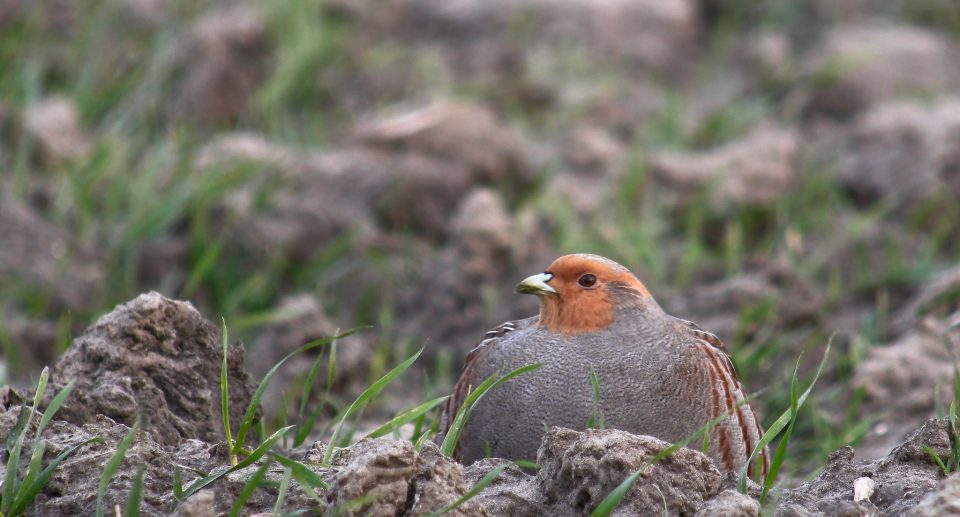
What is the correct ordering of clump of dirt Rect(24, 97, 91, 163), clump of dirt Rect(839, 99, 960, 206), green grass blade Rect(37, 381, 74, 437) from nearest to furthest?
green grass blade Rect(37, 381, 74, 437)
clump of dirt Rect(839, 99, 960, 206)
clump of dirt Rect(24, 97, 91, 163)

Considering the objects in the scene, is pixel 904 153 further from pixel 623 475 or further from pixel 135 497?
pixel 135 497

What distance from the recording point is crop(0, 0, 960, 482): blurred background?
552 centimetres

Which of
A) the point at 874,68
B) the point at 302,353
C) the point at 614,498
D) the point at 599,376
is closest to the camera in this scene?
the point at 614,498

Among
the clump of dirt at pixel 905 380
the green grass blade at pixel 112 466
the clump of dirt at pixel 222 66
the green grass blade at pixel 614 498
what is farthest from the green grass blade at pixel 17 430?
the clump of dirt at pixel 222 66

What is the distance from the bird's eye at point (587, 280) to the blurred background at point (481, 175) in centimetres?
115

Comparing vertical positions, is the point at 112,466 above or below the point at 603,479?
above

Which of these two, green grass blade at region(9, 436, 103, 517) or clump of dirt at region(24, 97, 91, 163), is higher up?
clump of dirt at region(24, 97, 91, 163)

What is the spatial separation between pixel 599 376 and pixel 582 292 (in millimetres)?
322

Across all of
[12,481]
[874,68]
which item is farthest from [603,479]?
[874,68]

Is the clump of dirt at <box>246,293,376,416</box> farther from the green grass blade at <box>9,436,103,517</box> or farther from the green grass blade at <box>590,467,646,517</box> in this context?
the green grass blade at <box>590,467,646,517</box>

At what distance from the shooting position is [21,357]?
17.5 feet

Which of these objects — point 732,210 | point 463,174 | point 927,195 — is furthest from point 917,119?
point 463,174

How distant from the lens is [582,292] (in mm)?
3775

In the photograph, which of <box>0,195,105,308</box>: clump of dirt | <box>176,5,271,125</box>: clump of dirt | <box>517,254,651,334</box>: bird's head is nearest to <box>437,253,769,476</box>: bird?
<box>517,254,651,334</box>: bird's head
